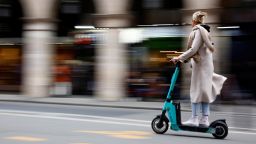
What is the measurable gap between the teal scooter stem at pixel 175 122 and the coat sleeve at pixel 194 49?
0.19 m

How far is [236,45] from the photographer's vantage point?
20.3m

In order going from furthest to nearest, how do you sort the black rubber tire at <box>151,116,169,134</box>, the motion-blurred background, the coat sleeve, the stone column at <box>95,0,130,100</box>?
the stone column at <box>95,0,130,100</box>, the motion-blurred background, the black rubber tire at <box>151,116,169,134</box>, the coat sleeve

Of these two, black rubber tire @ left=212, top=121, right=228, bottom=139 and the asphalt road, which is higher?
black rubber tire @ left=212, top=121, right=228, bottom=139

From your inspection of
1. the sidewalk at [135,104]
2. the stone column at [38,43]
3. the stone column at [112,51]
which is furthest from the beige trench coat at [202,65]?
the stone column at [38,43]

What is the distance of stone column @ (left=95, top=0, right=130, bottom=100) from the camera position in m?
20.6

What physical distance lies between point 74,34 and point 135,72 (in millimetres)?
3273

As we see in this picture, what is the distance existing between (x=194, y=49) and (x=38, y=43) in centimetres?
1361

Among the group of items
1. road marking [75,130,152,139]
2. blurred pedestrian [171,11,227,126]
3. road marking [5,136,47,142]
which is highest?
blurred pedestrian [171,11,227,126]

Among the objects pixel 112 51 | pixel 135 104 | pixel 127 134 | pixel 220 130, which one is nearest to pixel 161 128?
pixel 127 134

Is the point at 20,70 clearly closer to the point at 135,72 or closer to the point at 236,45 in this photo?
the point at 135,72

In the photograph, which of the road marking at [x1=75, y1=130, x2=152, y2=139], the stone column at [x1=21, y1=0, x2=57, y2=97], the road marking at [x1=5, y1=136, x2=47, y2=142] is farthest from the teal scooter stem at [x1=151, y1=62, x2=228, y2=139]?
the stone column at [x1=21, y1=0, x2=57, y2=97]

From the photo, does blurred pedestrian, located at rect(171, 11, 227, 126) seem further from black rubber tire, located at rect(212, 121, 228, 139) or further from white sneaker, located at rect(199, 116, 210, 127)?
black rubber tire, located at rect(212, 121, 228, 139)

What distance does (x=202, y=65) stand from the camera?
364 inches

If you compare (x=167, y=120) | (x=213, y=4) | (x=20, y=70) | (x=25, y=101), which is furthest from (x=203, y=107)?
(x=20, y=70)
